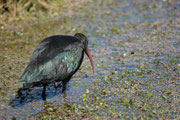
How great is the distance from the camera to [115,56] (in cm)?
849

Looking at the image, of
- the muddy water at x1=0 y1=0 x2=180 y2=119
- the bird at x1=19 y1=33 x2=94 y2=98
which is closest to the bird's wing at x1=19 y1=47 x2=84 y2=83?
the bird at x1=19 y1=33 x2=94 y2=98

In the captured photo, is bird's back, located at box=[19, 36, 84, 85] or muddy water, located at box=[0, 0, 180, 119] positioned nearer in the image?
bird's back, located at box=[19, 36, 84, 85]

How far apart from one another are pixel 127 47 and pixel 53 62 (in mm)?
3499

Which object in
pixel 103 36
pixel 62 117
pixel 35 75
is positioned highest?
pixel 103 36

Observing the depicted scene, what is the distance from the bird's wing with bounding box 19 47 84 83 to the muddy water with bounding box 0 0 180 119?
0.51 metres

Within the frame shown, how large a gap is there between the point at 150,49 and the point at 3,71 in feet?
12.2

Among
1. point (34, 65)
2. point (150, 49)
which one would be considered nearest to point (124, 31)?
point (150, 49)

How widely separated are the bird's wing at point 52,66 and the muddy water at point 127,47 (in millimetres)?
506

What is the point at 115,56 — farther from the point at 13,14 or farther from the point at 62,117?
the point at 13,14

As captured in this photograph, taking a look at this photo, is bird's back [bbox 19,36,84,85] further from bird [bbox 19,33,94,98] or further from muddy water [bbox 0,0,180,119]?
muddy water [bbox 0,0,180,119]

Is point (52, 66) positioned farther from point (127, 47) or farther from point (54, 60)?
point (127, 47)

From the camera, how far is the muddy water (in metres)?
6.49

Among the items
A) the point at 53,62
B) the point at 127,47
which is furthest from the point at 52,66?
the point at 127,47

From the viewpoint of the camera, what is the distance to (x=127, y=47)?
9141 mm
